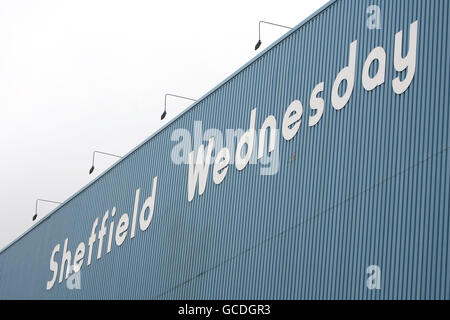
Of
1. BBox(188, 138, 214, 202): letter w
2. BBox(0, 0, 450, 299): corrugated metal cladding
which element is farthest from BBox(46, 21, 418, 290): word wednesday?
BBox(0, 0, 450, 299): corrugated metal cladding

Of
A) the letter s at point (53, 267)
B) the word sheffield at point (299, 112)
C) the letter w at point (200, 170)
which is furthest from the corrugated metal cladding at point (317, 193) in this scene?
the letter s at point (53, 267)

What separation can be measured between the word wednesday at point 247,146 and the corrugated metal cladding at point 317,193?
181 millimetres

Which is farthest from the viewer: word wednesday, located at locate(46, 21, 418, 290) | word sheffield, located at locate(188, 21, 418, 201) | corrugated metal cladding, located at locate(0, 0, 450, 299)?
word wednesday, located at locate(46, 21, 418, 290)

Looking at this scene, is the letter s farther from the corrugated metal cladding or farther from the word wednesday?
the corrugated metal cladding

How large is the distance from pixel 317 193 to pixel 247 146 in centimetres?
359

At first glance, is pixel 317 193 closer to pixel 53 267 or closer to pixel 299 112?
pixel 299 112

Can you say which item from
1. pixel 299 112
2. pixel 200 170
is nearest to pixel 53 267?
pixel 200 170

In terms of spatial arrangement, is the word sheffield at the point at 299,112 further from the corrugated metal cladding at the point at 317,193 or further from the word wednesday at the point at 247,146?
the corrugated metal cladding at the point at 317,193

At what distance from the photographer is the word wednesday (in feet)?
64.1

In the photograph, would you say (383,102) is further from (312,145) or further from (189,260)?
(189,260)

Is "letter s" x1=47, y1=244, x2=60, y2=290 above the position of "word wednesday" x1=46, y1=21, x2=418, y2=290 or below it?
below

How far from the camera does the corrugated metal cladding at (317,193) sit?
18062 millimetres

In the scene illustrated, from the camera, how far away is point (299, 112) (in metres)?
22.4
